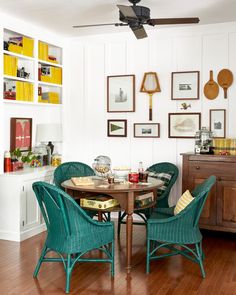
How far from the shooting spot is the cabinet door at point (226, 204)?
4.74 meters

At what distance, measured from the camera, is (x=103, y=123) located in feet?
19.5

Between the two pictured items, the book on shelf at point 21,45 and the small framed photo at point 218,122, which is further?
the small framed photo at point 218,122

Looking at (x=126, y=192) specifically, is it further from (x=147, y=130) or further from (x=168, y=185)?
(x=147, y=130)

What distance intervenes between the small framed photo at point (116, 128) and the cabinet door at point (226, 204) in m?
1.64

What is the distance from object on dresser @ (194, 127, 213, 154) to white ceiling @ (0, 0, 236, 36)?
4.58ft

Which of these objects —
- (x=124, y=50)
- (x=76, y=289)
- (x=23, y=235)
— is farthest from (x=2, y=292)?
(x=124, y=50)

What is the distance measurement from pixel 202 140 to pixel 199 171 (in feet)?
1.37

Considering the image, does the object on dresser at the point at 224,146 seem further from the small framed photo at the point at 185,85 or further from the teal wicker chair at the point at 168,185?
the small framed photo at the point at 185,85

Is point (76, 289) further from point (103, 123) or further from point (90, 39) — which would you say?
point (90, 39)

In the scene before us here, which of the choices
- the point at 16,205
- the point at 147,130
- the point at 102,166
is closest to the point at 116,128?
the point at 147,130

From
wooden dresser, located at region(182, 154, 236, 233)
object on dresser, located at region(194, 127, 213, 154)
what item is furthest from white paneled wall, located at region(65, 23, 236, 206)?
wooden dresser, located at region(182, 154, 236, 233)

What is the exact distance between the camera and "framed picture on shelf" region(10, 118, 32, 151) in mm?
5227

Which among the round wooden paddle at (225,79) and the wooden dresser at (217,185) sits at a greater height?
the round wooden paddle at (225,79)

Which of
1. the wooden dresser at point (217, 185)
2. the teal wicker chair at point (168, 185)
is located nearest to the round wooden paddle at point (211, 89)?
the wooden dresser at point (217, 185)
